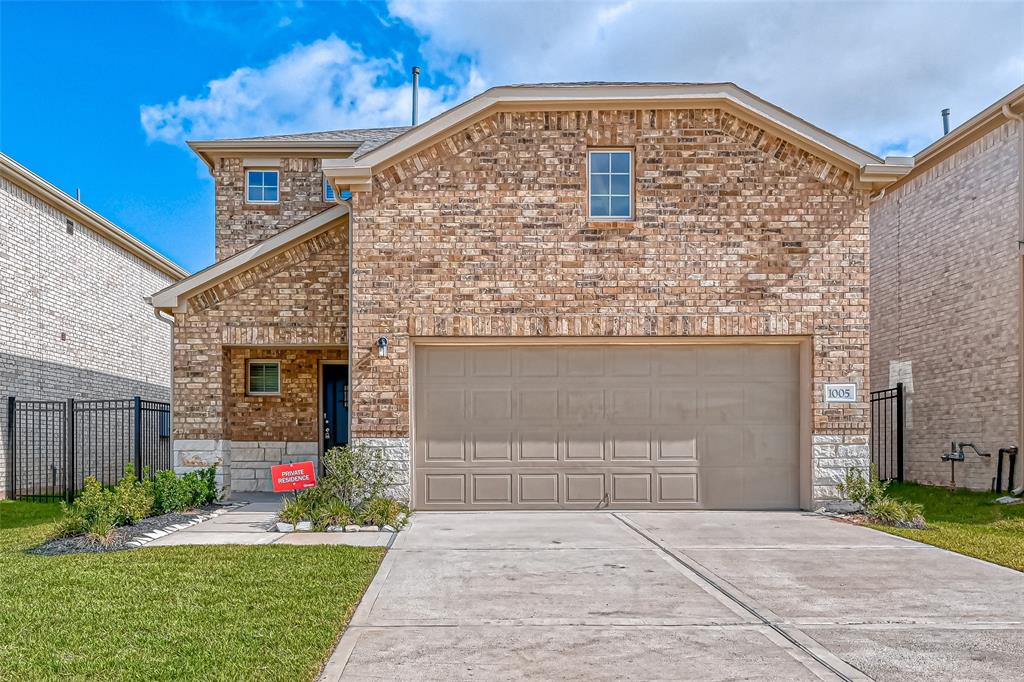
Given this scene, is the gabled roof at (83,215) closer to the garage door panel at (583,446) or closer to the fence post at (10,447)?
the fence post at (10,447)

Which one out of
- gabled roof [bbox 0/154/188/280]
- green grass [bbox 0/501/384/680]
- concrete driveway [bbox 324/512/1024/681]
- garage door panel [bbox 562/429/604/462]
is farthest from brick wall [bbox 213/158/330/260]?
concrete driveway [bbox 324/512/1024/681]

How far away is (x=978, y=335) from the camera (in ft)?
47.8

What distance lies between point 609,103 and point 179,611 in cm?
878

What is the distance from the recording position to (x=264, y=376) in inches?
→ 582

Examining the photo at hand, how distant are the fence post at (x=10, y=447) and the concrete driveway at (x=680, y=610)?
9374 mm

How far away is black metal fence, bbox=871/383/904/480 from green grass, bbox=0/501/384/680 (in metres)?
12.2

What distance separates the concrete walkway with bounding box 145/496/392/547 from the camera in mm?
9102

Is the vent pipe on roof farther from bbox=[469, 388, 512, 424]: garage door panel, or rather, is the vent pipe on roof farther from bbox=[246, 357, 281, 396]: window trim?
bbox=[469, 388, 512, 424]: garage door panel

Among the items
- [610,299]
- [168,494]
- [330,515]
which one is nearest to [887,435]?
[610,299]

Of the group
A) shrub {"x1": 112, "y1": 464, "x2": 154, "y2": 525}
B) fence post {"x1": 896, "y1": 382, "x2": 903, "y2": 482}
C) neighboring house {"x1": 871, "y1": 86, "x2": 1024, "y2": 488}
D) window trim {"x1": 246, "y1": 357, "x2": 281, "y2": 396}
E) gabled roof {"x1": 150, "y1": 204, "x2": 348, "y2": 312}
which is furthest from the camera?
fence post {"x1": 896, "y1": 382, "x2": 903, "y2": 482}

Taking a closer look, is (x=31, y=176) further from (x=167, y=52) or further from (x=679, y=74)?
(x=679, y=74)

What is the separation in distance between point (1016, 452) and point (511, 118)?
32.1 feet

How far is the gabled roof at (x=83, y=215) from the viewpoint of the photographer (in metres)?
15.2

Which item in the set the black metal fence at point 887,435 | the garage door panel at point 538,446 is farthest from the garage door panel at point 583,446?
the black metal fence at point 887,435
